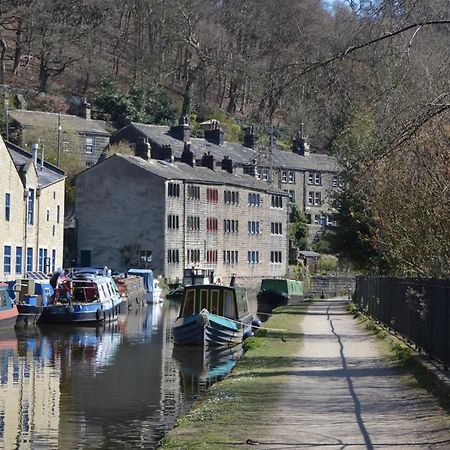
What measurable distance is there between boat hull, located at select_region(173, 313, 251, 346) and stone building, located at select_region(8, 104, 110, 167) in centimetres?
5400

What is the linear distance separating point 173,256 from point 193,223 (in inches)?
175

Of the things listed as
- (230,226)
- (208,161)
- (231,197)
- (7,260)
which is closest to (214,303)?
(7,260)

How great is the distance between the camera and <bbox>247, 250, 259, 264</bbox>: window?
342ft

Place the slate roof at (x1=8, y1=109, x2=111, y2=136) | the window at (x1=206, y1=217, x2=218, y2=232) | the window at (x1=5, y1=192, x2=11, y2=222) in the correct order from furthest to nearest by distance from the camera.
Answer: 1. the slate roof at (x1=8, y1=109, x2=111, y2=136)
2. the window at (x1=206, y1=217, x2=218, y2=232)
3. the window at (x1=5, y1=192, x2=11, y2=222)

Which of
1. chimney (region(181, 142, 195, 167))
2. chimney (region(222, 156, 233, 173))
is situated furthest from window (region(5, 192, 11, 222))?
chimney (region(222, 156, 233, 173))

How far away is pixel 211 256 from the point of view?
322 ft

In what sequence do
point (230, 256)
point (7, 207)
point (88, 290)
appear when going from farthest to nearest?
1. point (230, 256)
2. point (7, 207)
3. point (88, 290)

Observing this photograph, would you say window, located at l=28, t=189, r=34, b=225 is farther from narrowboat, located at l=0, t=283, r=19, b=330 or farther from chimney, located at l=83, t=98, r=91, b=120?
chimney, located at l=83, t=98, r=91, b=120

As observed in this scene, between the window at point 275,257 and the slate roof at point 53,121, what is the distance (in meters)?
Answer: 19.5

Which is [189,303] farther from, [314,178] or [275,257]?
[314,178]

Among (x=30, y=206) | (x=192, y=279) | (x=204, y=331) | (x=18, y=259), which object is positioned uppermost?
(x=30, y=206)

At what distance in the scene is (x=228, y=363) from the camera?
39250mm

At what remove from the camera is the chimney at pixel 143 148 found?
9544 centimetres

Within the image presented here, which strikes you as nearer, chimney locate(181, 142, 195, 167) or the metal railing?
the metal railing
